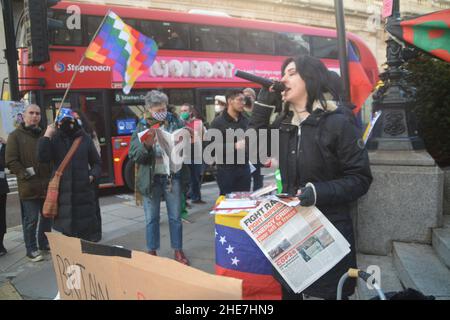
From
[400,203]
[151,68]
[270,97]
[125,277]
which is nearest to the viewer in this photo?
[125,277]

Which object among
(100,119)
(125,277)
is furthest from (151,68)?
(125,277)

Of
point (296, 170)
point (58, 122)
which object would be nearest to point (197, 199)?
point (58, 122)

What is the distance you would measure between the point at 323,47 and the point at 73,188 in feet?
37.9

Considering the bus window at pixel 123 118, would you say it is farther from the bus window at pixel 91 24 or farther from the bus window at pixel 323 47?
the bus window at pixel 323 47

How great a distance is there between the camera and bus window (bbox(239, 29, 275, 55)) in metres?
11.9

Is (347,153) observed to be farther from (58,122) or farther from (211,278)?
(58,122)

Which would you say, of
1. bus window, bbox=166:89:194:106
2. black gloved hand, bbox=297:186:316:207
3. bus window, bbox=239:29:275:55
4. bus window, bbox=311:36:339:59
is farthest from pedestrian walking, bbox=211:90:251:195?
bus window, bbox=311:36:339:59

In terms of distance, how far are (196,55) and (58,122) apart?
717 centimetres

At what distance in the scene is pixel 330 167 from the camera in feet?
6.86

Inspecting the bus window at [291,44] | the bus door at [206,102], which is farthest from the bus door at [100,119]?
the bus window at [291,44]

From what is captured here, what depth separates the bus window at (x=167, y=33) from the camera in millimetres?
10273

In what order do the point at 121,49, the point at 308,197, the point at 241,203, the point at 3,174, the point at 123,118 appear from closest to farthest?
the point at 308,197 < the point at 241,203 < the point at 3,174 < the point at 121,49 < the point at 123,118

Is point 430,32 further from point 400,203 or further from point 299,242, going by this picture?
point 299,242
